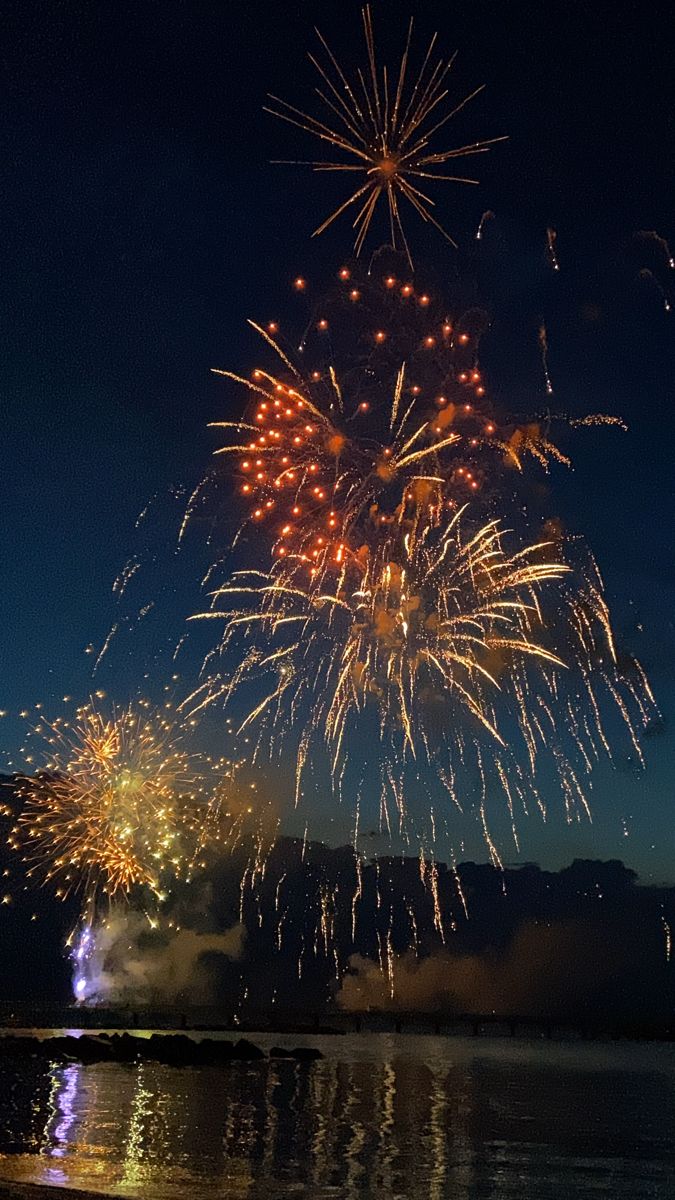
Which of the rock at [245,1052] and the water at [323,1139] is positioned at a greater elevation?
the rock at [245,1052]

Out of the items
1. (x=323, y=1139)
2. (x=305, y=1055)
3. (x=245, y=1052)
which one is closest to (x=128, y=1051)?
(x=245, y=1052)

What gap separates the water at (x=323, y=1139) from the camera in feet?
84.5

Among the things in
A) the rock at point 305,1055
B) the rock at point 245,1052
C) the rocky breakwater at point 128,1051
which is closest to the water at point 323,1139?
the rocky breakwater at point 128,1051

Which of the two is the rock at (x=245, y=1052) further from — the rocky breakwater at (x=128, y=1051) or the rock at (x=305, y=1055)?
the rock at (x=305, y=1055)

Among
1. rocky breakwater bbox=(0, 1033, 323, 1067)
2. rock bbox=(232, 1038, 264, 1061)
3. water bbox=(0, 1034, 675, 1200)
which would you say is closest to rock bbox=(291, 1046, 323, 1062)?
rock bbox=(232, 1038, 264, 1061)

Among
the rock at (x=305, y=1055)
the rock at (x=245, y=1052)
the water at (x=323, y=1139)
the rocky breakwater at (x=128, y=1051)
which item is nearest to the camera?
the water at (x=323, y=1139)

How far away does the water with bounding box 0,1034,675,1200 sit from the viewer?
25766 millimetres

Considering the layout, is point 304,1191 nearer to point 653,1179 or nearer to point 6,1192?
point 6,1192

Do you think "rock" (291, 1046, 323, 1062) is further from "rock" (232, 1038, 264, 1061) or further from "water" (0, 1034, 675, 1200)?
"water" (0, 1034, 675, 1200)

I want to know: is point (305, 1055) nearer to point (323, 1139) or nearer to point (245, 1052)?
point (245, 1052)

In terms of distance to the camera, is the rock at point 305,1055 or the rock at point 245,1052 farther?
the rock at point 305,1055

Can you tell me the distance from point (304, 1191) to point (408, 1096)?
3499 centimetres

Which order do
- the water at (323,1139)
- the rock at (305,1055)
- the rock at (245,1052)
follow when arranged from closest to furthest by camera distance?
the water at (323,1139) → the rock at (245,1052) → the rock at (305,1055)

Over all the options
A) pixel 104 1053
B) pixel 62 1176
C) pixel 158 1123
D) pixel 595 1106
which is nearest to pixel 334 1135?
pixel 158 1123
